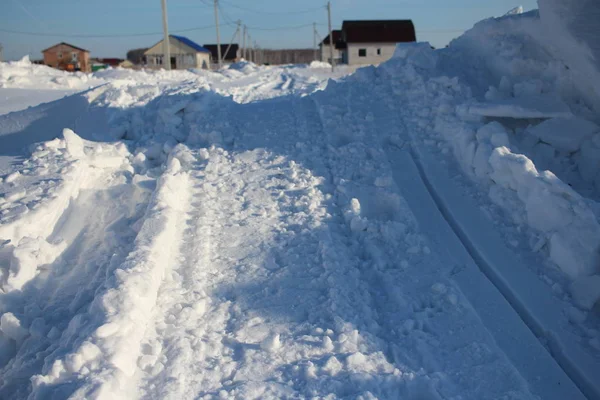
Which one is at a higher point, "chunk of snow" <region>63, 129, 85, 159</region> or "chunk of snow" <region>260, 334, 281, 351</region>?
"chunk of snow" <region>63, 129, 85, 159</region>

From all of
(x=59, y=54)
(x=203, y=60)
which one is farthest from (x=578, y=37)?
(x=59, y=54)

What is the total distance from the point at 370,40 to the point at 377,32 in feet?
3.73

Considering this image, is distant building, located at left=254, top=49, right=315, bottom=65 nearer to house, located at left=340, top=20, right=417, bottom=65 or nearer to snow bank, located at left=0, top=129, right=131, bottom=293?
house, located at left=340, top=20, right=417, bottom=65

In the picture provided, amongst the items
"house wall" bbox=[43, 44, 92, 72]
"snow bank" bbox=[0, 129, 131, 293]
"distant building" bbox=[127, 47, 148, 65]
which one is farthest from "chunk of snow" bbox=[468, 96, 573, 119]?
"distant building" bbox=[127, 47, 148, 65]

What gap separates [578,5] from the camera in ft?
18.4

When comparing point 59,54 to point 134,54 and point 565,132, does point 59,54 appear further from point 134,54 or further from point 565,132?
point 565,132

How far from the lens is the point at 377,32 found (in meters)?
43.7

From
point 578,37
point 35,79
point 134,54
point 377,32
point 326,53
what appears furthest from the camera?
point 134,54

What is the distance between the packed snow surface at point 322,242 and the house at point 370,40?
36.4 meters

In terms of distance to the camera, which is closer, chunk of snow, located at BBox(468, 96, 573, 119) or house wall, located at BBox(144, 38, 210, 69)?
chunk of snow, located at BBox(468, 96, 573, 119)

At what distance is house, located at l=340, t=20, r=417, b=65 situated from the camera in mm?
43219

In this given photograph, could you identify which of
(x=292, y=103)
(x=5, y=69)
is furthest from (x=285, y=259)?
(x=5, y=69)

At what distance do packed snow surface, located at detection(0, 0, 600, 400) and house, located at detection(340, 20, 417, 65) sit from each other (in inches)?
1433

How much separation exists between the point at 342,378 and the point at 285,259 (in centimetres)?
157
